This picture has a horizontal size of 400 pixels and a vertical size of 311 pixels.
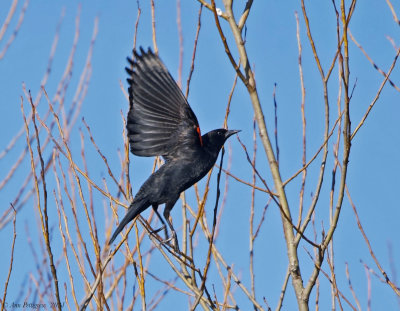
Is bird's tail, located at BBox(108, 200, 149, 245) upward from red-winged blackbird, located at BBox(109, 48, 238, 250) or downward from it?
downward

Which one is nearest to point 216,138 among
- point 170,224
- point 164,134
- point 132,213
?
point 164,134

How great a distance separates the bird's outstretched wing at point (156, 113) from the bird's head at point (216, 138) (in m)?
0.11

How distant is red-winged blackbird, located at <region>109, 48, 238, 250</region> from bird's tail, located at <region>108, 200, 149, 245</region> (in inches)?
3.2

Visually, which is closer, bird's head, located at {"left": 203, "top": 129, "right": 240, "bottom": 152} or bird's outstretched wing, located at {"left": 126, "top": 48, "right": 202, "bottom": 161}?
bird's outstretched wing, located at {"left": 126, "top": 48, "right": 202, "bottom": 161}

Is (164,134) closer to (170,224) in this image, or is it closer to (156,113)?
(156,113)

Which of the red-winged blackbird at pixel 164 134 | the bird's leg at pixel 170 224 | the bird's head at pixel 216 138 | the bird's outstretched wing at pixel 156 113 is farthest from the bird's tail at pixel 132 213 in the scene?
the bird's head at pixel 216 138

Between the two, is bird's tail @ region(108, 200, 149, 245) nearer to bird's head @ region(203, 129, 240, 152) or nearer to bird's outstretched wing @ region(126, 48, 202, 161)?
bird's outstretched wing @ region(126, 48, 202, 161)

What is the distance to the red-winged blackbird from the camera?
384 centimetres

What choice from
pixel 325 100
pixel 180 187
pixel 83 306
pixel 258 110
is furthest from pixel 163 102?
pixel 83 306

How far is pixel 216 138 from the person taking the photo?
13.4 feet

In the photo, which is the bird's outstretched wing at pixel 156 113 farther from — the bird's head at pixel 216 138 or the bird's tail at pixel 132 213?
the bird's tail at pixel 132 213

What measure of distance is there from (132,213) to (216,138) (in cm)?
92

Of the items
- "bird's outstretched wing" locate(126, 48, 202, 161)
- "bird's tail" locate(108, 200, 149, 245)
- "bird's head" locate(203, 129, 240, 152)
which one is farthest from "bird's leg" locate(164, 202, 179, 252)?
"bird's head" locate(203, 129, 240, 152)

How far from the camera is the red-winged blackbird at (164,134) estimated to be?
12.6ft
